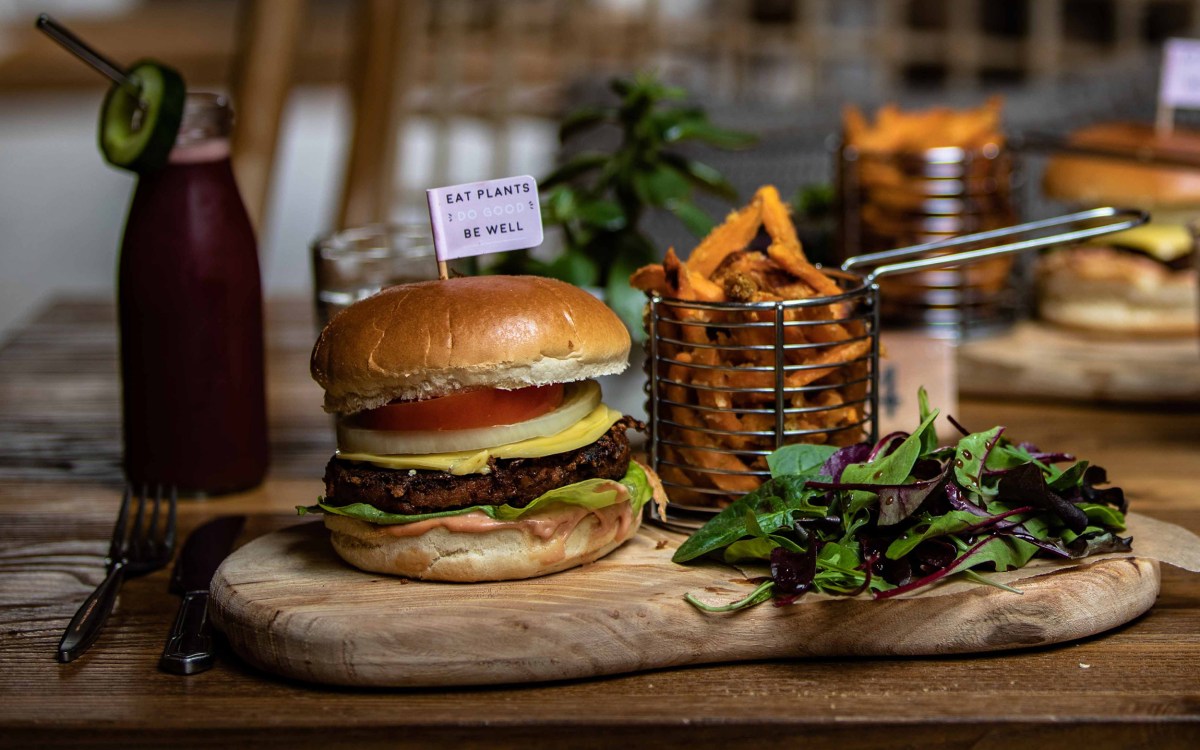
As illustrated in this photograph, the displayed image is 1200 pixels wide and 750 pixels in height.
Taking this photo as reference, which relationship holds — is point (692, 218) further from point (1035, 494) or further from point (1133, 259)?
point (1133, 259)

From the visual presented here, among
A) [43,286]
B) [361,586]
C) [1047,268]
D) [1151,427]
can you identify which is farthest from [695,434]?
[43,286]

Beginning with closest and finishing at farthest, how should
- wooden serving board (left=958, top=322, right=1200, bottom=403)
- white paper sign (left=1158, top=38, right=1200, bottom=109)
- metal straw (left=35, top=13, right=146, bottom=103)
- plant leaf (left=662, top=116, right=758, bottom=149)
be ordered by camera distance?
metal straw (left=35, top=13, right=146, bottom=103) < plant leaf (left=662, top=116, right=758, bottom=149) < wooden serving board (left=958, top=322, right=1200, bottom=403) < white paper sign (left=1158, top=38, right=1200, bottom=109)

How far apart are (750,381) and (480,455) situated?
39 cm

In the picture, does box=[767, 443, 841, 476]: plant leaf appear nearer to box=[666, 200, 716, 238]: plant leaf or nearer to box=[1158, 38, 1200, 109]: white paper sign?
box=[666, 200, 716, 238]: plant leaf

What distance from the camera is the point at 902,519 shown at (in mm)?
1409

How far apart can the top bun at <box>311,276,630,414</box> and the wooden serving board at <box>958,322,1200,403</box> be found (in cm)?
120

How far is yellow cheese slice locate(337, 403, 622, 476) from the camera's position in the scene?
4.67ft

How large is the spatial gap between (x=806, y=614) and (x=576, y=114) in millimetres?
965

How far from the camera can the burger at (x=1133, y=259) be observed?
103 inches

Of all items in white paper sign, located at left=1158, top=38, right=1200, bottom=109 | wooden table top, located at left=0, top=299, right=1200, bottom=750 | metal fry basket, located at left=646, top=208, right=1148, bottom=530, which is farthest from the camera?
white paper sign, located at left=1158, top=38, right=1200, bottom=109

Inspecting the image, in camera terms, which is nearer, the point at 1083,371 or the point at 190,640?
the point at 190,640

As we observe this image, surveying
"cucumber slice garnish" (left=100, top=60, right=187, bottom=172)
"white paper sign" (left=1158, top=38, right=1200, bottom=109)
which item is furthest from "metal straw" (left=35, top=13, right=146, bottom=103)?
"white paper sign" (left=1158, top=38, right=1200, bottom=109)

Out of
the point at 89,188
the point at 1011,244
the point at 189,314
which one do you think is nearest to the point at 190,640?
the point at 189,314

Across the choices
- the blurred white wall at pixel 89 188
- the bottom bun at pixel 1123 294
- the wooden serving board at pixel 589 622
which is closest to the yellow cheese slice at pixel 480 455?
the wooden serving board at pixel 589 622
